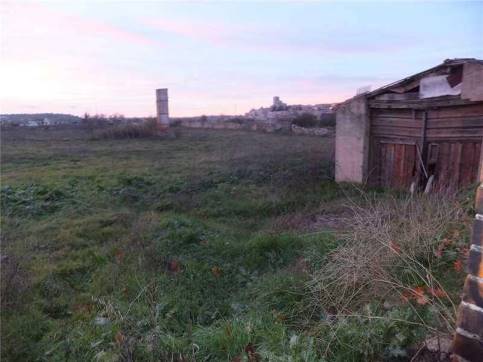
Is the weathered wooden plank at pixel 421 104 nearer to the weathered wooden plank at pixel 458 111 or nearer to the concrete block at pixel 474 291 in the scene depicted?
the weathered wooden plank at pixel 458 111

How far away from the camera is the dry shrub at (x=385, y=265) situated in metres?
2.98

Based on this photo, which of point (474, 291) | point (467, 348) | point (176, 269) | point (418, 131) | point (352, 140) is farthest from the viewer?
point (352, 140)

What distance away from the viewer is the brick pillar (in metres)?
1.50

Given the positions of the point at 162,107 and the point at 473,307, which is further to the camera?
the point at 162,107

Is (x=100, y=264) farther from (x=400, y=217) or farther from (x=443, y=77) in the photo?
(x=443, y=77)

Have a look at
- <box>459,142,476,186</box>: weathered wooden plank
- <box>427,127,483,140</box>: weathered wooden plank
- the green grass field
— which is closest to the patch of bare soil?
the green grass field

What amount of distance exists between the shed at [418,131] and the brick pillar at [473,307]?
5544 mm

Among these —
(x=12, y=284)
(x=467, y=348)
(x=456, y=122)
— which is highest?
(x=456, y=122)

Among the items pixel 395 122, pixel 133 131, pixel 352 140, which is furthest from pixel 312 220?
pixel 133 131

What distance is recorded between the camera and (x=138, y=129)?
82.0 ft

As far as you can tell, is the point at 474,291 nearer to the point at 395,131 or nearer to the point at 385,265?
the point at 385,265

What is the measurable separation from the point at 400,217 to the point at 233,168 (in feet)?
24.4

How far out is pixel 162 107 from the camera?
26.6m

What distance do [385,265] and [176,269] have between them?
2749mm
